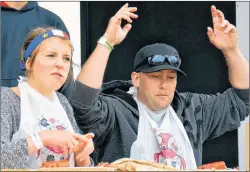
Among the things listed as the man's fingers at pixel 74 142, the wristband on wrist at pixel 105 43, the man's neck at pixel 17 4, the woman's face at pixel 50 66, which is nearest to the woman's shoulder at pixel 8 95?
the woman's face at pixel 50 66

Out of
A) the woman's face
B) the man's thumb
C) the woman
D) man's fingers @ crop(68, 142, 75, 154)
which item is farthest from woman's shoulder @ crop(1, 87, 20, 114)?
the man's thumb

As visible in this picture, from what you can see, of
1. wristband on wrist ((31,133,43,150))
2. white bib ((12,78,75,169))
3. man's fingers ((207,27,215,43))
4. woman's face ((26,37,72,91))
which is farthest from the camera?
man's fingers ((207,27,215,43))

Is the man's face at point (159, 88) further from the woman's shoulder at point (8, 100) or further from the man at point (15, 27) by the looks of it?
the woman's shoulder at point (8, 100)

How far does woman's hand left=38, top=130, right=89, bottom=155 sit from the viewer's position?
353 cm

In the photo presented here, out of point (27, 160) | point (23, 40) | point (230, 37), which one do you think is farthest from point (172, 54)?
point (27, 160)

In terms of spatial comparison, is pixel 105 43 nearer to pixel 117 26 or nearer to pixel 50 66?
pixel 117 26

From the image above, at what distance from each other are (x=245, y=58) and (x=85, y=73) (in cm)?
98

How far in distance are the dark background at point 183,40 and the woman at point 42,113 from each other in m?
0.66

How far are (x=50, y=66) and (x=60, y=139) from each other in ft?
1.60

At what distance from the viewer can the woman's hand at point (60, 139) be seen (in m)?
3.53

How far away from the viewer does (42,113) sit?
3.85 m

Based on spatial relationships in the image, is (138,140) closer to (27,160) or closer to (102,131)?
(102,131)

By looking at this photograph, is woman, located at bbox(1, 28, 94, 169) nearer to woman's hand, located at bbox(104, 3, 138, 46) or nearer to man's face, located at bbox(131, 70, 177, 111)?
woman's hand, located at bbox(104, 3, 138, 46)

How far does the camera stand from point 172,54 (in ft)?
13.9
